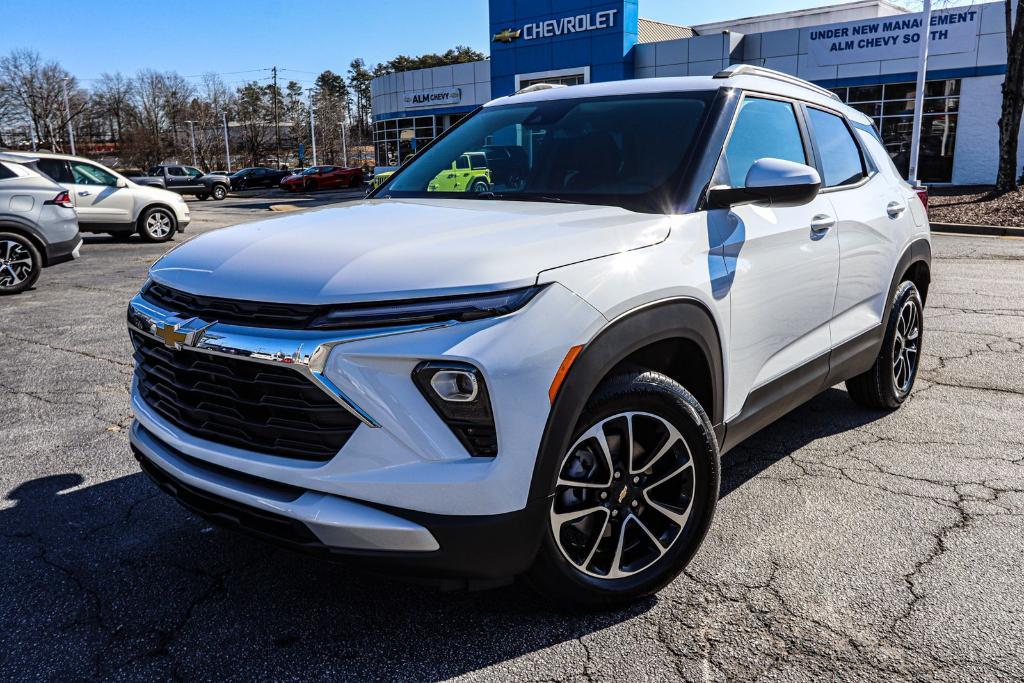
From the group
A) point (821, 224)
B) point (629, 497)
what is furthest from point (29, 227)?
point (629, 497)

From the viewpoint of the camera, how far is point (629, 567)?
2705 mm

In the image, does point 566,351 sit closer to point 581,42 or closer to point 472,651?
point 472,651

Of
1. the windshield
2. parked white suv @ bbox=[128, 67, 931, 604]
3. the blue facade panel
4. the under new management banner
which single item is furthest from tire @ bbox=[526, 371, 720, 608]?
the blue facade panel

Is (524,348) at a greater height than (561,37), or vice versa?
(561,37)

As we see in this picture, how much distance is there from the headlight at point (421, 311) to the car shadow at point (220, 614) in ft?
2.50

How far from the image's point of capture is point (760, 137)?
3.46m

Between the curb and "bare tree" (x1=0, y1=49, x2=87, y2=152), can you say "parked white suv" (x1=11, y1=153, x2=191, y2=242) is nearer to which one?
the curb

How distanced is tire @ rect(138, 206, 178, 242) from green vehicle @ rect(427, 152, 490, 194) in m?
14.3

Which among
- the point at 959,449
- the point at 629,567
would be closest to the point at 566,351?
the point at 629,567

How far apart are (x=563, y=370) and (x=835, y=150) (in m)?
2.63

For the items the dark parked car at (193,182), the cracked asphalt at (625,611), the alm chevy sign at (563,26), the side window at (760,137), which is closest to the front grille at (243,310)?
the cracked asphalt at (625,611)

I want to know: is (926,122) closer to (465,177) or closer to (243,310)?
(465,177)

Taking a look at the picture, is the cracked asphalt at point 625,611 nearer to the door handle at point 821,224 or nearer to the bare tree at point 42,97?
the door handle at point 821,224

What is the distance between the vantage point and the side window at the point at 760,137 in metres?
3.24
